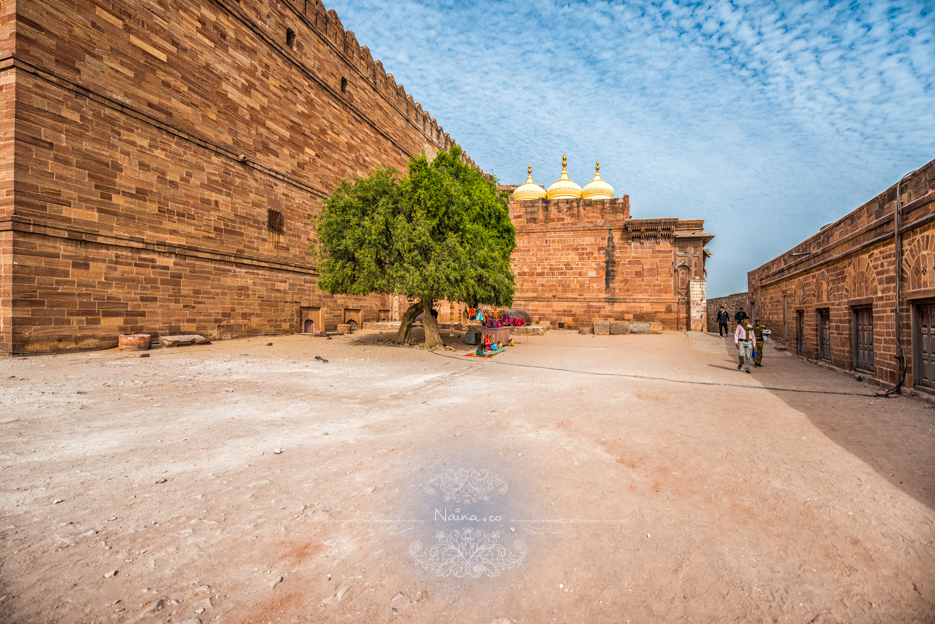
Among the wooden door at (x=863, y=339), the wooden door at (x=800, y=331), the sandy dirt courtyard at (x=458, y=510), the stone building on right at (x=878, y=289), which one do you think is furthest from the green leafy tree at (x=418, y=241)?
the wooden door at (x=800, y=331)

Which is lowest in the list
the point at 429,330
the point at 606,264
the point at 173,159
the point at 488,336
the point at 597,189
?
the point at 488,336

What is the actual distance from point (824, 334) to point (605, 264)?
47.0 ft

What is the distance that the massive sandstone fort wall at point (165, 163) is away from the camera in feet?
30.4

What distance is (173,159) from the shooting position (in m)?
12.1

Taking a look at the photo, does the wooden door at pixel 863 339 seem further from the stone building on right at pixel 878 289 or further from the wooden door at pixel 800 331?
the wooden door at pixel 800 331

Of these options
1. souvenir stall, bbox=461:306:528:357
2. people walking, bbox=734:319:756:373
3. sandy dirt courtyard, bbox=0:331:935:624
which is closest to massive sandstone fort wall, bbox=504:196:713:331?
souvenir stall, bbox=461:306:528:357

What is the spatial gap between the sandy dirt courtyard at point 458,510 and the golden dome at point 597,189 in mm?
27321

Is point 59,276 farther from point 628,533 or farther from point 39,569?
point 628,533

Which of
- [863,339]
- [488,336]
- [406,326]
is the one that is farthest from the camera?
[406,326]

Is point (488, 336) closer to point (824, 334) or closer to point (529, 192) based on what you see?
point (824, 334)

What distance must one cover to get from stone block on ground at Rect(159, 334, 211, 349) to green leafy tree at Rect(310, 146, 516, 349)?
3.94m

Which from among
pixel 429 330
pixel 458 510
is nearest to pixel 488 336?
pixel 429 330

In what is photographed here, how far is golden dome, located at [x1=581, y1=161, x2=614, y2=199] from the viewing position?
3072 cm

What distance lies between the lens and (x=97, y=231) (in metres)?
10.4
